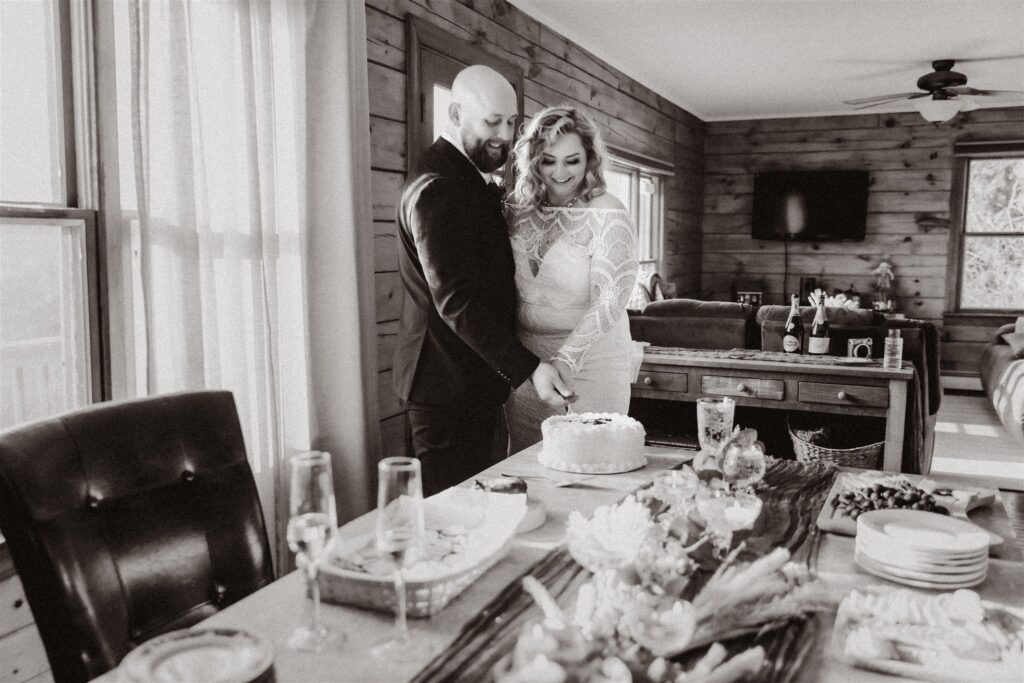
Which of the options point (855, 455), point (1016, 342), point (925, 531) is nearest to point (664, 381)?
point (855, 455)

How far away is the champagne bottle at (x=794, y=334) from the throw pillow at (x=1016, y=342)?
2.57m

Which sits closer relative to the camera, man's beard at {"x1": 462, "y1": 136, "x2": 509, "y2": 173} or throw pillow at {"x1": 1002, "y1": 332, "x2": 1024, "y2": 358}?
man's beard at {"x1": 462, "y1": 136, "x2": 509, "y2": 173}

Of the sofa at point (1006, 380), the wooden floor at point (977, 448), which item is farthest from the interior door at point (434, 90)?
the sofa at point (1006, 380)

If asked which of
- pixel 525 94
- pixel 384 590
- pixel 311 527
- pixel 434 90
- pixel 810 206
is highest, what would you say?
pixel 525 94

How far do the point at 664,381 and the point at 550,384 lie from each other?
1.62 meters

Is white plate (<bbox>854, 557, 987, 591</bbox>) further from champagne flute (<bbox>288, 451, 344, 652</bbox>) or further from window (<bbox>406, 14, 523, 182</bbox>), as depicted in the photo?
window (<bbox>406, 14, 523, 182</bbox>)

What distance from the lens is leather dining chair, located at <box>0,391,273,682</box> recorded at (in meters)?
1.00

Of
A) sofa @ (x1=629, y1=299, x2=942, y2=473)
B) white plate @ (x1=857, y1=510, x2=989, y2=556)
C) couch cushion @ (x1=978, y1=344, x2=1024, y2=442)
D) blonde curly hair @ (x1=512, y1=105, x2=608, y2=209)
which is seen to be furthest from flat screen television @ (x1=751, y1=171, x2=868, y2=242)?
white plate @ (x1=857, y1=510, x2=989, y2=556)

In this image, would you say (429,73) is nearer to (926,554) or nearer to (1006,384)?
(926,554)

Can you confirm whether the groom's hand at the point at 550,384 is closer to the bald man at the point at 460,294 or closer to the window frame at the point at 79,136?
the bald man at the point at 460,294

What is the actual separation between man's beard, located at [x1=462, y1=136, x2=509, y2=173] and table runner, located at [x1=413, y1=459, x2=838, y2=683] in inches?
43.0

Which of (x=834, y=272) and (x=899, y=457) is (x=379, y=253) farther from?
(x=834, y=272)

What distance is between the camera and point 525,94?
4195mm

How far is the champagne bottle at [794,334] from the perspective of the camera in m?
3.48
